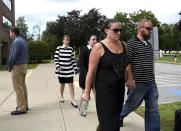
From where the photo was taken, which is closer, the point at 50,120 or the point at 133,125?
the point at 133,125

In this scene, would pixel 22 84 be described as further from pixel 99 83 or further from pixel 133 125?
pixel 99 83

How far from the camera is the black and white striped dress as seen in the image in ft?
20.0

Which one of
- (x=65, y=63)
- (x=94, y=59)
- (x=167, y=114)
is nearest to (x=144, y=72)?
(x=94, y=59)

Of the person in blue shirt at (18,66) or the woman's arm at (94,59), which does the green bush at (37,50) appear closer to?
the person in blue shirt at (18,66)

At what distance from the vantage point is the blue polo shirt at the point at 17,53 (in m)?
5.30

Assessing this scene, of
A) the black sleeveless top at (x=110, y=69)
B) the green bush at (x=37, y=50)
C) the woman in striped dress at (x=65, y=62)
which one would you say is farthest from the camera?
the green bush at (x=37, y=50)

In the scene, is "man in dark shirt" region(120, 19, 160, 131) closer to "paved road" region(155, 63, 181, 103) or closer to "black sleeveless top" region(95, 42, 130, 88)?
"black sleeveless top" region(95, 42, 130, 88)

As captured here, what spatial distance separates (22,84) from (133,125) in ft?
8.57

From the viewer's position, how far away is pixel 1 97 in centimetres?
769

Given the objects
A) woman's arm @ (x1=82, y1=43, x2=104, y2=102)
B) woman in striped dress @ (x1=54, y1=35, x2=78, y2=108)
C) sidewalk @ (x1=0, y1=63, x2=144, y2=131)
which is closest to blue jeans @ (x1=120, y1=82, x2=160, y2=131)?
sidewalk @ (x1=0, y1=63, x2=144, y2=131)

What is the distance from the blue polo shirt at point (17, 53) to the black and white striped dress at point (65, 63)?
916 millimetres

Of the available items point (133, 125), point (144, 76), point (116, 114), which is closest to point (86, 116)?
point (133, 125)

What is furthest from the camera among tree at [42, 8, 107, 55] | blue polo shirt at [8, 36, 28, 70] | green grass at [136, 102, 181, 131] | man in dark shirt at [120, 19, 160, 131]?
tree at [42, 8, 107, 55]

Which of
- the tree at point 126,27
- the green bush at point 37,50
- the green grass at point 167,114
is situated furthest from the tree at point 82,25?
the green grass at point 167,114
